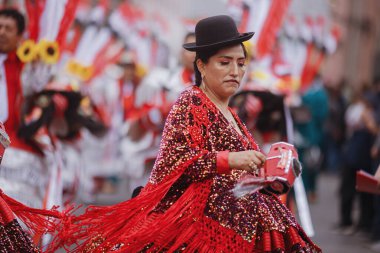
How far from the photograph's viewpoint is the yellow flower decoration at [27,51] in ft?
27.3

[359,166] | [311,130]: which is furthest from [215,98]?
[311,130]

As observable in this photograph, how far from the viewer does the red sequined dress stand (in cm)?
542

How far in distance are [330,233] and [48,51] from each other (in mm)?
4796

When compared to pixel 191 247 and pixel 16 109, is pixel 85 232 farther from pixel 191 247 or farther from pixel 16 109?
pixel 16 109

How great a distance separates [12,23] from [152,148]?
16.1 ft

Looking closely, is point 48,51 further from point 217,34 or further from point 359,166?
point 359,166

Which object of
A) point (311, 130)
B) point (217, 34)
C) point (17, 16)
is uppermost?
point (17, 16)

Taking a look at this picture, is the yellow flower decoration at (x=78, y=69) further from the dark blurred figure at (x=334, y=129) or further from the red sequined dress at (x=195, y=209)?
the red sequined dress at (x=195, y=209)

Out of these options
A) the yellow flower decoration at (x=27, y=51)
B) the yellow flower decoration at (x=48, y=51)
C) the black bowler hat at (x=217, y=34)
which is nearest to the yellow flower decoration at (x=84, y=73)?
the yellow flower decoration at (x=48, y=51)

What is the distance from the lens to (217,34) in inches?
221

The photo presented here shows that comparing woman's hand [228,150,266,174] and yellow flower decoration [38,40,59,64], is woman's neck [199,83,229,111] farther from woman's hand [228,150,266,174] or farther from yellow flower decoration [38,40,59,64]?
yellow flower decoration [38,40,59,64]

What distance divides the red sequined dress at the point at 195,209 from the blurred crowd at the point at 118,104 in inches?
99.3

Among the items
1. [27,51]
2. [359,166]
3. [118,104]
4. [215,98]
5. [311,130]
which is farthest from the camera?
[118,104]

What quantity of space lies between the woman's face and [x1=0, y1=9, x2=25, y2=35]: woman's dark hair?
2.75 meters
